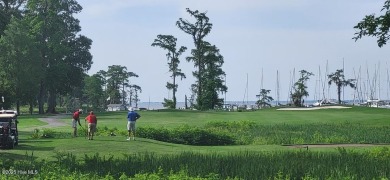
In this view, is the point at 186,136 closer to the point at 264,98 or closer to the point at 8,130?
the point at 8,130

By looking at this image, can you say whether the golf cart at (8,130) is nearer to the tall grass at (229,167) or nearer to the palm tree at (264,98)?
the tall grass at (229,167)

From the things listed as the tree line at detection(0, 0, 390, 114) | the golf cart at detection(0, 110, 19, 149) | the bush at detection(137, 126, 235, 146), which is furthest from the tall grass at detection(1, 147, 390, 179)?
the tree line at detection(0, 0, 390, 114)

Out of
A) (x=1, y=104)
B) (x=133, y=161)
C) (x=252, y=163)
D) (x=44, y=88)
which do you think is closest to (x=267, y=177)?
(x=252, y=163)

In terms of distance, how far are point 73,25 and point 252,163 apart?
8507cm

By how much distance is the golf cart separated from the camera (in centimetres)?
2514

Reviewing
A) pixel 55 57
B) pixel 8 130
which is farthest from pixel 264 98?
pixel 8 130

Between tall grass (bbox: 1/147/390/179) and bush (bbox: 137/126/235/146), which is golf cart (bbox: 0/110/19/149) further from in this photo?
tall grass (bbox: 1/147/390/179)

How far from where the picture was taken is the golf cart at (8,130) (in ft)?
82.5

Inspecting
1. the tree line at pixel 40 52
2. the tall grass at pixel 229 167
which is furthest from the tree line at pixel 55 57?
the tall grass at pixel 229 167

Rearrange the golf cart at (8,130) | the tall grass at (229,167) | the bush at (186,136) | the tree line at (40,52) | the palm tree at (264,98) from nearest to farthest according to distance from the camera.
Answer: the tall grass at (229,167)
the golf cart at (8,130)
the bush at (186,136)
the tree line at (40,52)
the palm tree at (264,98)

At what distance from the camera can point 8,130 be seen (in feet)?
83.0

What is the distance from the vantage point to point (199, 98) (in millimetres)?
99812

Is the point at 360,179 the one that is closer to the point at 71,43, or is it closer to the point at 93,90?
Answer: the point at 71,43

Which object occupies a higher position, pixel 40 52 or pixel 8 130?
pixel 40 52
